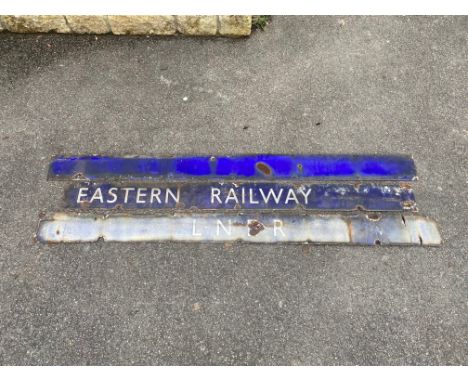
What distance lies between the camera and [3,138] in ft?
11.5

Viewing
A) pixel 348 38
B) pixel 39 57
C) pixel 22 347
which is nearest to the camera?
pixel 22 347

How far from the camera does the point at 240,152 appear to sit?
3.50 m

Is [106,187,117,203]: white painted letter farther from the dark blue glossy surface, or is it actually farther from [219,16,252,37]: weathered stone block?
[219,16,252,37]: weathered stone block

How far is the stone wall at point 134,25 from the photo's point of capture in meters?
4.02

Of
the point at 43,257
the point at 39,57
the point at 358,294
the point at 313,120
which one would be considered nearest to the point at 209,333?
the point at 358,294

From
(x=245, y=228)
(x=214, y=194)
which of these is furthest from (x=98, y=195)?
(x=245, y=228)

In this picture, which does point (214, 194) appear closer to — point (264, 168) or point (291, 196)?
point (264, 168)

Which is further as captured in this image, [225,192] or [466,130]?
[466,130]

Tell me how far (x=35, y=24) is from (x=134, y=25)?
100cm

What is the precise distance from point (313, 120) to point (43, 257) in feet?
8.32

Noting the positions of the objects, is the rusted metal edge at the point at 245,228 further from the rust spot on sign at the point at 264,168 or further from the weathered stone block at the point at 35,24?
the weathered stone block at the point at 35,24

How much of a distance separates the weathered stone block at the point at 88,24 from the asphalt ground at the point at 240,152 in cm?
12

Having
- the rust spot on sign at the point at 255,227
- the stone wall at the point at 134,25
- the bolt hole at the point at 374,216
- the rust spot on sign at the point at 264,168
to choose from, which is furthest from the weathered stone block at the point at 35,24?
the bolt hole at the point at 374,216

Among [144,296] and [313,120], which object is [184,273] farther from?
[313,120]
